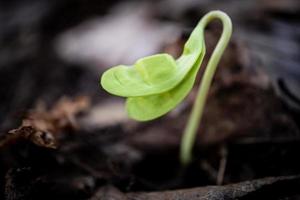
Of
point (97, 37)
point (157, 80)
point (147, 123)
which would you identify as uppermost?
point (97, 37)

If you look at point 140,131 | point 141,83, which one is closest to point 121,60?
point 140,131

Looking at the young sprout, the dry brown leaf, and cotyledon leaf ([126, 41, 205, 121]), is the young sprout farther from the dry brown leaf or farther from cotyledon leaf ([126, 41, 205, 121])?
the dry brown leaf

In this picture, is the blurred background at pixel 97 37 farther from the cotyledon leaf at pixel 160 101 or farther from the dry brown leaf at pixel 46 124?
the cotyledon leaf at pixel 160 101

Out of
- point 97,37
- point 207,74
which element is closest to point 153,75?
point 207,74

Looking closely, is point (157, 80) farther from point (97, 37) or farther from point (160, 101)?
point (97, 37)

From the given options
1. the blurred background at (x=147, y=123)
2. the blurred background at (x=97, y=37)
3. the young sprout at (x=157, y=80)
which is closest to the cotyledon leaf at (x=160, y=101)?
the young sprout at (x=157, y=80)

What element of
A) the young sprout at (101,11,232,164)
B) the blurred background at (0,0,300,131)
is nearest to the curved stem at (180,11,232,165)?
the young sprout at (101,11,232,164)
